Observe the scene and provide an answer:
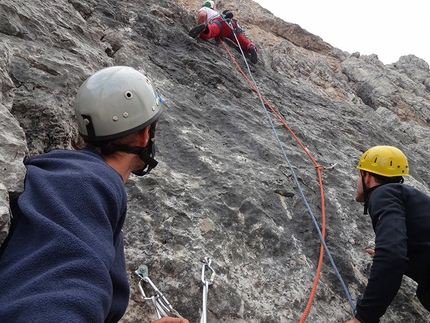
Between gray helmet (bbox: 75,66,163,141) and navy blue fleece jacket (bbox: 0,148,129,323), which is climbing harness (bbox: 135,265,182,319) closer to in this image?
navy blue fleece jacket (bbox: 0,148,129,323)

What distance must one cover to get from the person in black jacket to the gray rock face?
0.49 meters

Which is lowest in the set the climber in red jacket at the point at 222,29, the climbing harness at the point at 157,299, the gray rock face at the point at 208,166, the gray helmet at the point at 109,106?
the climbing harness at the point at 157,299

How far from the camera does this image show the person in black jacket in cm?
247

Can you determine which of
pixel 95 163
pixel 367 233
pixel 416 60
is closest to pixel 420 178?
pixel 367 233

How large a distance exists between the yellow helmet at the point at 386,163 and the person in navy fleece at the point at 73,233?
7.98ft

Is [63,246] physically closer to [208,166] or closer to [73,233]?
[73,233]

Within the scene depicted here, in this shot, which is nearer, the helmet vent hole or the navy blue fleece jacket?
the navy blue fleece jacket

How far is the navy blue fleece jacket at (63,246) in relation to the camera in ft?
3.53

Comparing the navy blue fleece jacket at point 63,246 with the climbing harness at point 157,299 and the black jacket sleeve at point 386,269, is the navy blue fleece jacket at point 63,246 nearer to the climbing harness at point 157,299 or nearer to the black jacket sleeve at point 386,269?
the climbing harness at point 157,299

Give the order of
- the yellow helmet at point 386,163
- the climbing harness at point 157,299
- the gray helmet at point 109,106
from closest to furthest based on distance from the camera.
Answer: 1. the gray helmet at point 109,106
2. the climbing harness at point 157,299
3. the yellow helmet at point 386,163

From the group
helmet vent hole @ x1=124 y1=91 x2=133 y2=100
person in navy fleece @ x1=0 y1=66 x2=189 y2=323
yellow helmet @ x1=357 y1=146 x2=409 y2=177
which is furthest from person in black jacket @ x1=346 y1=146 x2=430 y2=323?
helmet vent hole @ x1=124 y1=91 x2=133 y2=100

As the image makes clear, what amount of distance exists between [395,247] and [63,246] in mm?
2237

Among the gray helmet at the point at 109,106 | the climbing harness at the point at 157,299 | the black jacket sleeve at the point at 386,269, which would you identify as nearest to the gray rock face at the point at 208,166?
the climbing harness at the point at 157,299

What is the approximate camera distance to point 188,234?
3.00 meters
